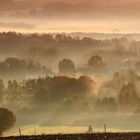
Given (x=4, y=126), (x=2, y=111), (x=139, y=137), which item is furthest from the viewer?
(x=2, y=111)

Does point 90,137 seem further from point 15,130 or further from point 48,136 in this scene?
point 15,130

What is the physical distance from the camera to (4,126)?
17400 cm

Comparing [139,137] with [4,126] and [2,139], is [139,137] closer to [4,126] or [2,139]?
[2,139]

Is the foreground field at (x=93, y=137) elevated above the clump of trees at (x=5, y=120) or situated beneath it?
situated beneath

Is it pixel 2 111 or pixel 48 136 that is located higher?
pixel 2 111

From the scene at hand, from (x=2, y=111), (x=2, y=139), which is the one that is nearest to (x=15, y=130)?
(x=2, y=111)

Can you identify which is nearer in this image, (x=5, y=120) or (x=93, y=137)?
(x=93, y=137)

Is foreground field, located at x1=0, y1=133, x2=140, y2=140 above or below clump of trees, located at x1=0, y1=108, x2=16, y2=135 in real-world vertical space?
below

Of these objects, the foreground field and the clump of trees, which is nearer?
the foreground field

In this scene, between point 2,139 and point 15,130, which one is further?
point 15,130

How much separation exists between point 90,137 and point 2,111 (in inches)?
4198

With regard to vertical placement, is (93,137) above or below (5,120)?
below

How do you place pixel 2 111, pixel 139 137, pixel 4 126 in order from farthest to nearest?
1. pixel 2 111
2. pixel 4 126
3. pixel 139 137

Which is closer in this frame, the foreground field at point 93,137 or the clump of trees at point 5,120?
the foreground field at point 93,137
